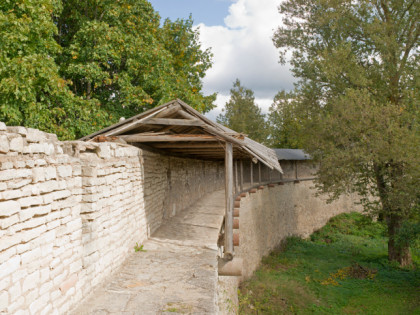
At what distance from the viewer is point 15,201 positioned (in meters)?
3.07

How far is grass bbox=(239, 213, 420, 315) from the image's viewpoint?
10.2 meters

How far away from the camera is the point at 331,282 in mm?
12391

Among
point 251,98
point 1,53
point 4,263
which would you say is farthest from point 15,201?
point 251,98

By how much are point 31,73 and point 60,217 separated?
7.26 metres

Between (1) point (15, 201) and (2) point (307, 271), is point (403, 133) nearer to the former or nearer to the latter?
(2) point (307, 271)

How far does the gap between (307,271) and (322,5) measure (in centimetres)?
1115

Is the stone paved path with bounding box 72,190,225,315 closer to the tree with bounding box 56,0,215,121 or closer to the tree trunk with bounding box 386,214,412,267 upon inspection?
the tree with bounding box 56,0,215,121

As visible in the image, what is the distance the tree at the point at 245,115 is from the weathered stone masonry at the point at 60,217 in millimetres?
29943

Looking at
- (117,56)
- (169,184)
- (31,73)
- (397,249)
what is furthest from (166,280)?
(397,249)

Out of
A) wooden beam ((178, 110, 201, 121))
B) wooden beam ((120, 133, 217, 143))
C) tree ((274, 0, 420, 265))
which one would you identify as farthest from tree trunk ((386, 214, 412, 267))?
wooden beam ((178, 110, 201, 121))

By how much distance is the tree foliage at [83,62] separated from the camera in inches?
383

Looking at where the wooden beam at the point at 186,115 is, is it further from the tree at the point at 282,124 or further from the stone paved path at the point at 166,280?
the tree at the point at 282,124

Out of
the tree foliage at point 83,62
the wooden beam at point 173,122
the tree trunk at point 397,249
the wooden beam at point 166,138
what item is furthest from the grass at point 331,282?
the tree foliage at point 83,62

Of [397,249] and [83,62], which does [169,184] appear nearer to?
[83,62]
